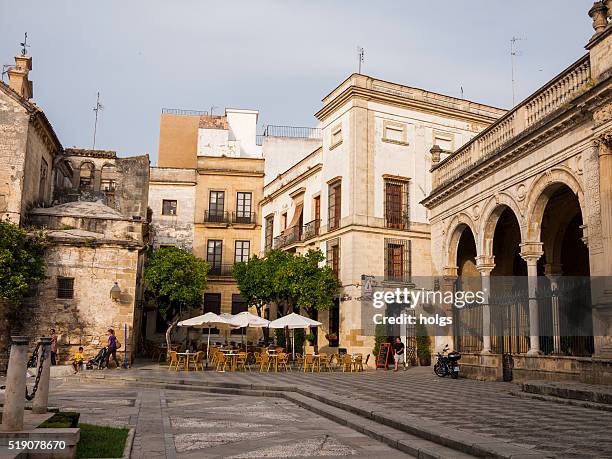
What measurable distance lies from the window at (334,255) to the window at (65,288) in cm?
1086

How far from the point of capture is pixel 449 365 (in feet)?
56.2

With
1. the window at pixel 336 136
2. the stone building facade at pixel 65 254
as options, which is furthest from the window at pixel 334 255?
the stone building facade at pixel 65 254

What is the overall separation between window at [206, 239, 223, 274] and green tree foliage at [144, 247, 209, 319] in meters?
9.83

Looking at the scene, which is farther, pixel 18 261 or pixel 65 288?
pixel 65 288

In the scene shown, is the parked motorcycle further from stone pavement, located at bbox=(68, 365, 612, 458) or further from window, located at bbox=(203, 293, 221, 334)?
window, located at bbox=(203, 293, 221, 334)

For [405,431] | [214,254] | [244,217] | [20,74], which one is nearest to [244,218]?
[244,217]

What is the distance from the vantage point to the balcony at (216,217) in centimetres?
3656

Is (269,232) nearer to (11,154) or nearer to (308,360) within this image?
(308,360)

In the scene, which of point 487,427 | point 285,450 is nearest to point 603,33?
point 487,427

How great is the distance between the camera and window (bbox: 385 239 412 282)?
25.6 metres

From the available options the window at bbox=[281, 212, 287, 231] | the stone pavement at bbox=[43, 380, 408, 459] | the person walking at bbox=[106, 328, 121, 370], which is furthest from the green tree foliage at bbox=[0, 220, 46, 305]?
the window at bbox=[281, 212, 287, 231]

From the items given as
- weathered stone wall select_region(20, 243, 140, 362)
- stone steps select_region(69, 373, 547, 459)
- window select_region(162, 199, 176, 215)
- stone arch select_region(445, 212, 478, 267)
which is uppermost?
window select_region(162, 199, 176, 215)

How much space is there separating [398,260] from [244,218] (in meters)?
13.5

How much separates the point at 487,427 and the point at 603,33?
8.39 meters
